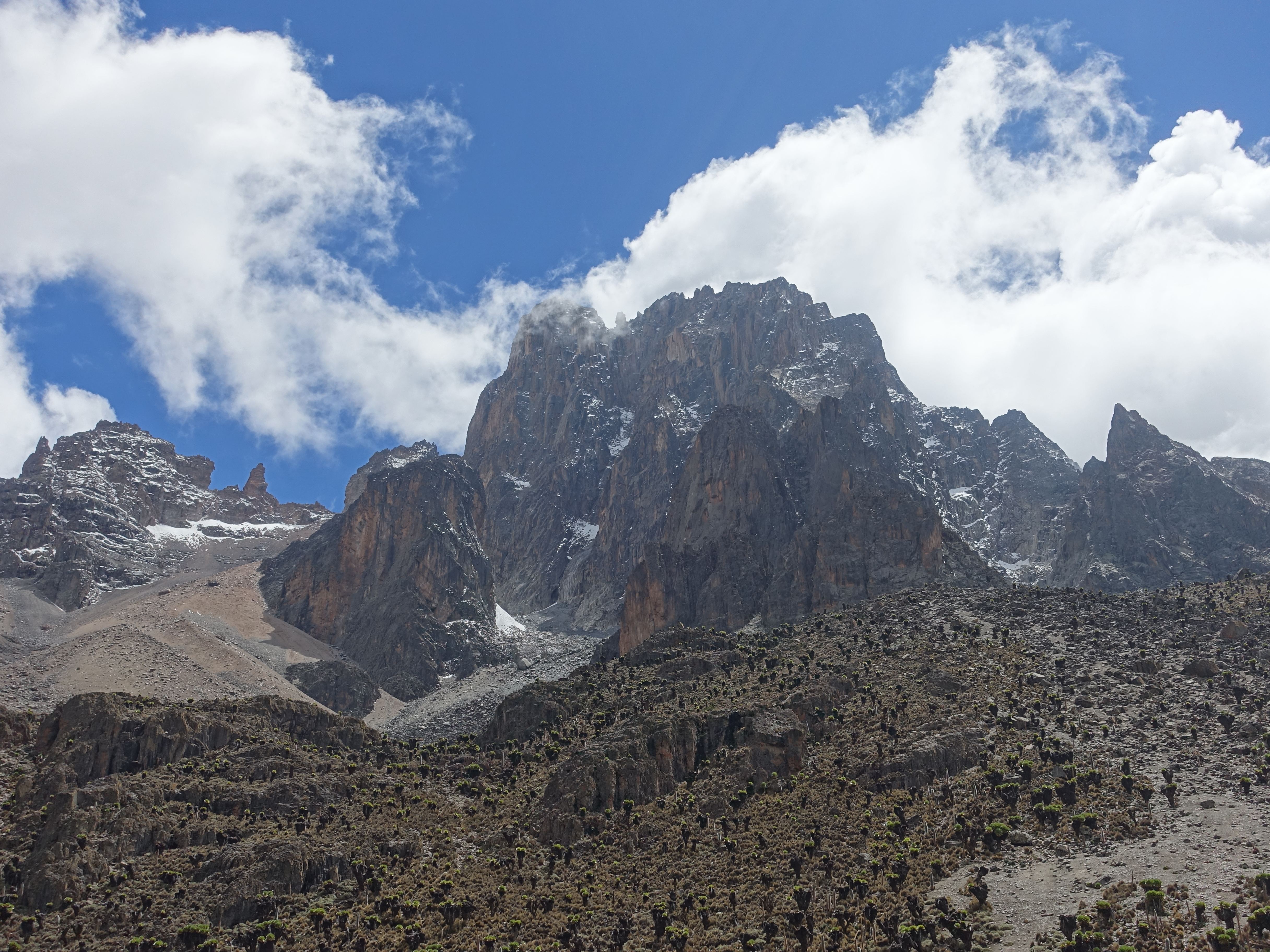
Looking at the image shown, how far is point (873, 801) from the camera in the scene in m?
81.1

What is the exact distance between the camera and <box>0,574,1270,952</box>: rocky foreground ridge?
2479 inches

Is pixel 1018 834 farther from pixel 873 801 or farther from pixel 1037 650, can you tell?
pixel 1037 650

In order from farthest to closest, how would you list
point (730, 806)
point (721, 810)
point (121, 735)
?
1. point (121, 735)
2. point (730, 806)
3. point (721, 810)

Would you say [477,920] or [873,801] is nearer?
[477,920]

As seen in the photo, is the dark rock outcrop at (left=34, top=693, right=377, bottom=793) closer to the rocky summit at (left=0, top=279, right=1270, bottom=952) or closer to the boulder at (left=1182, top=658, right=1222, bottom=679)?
the rocky summit at (left=0, top=279, right=1270, bottom=952)

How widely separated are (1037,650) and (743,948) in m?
66.3

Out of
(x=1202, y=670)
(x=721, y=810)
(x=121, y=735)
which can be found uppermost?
(x=1202, y=670)

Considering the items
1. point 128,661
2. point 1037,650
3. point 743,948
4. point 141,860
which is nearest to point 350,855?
point 141,860

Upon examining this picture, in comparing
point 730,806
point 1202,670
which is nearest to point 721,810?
point 730,806

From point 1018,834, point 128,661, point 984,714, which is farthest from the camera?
point 128,661

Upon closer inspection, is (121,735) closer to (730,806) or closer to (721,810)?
(721,810)

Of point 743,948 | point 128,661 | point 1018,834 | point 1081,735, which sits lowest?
point 743,948

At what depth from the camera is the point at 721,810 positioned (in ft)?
282

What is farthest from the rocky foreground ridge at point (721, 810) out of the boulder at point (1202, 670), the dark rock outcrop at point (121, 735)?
the dark rock outcrop at point (121, 735)
